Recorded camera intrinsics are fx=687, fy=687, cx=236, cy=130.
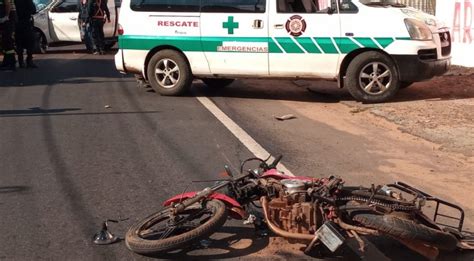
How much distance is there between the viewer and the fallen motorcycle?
4.36 meters

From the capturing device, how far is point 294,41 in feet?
35.1

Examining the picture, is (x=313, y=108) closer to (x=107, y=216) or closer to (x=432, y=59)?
(x=432, y=59)

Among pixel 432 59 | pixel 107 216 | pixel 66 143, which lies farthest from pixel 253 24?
pixel 107 216

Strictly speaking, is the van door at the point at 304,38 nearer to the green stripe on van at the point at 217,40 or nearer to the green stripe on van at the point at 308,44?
the green stripe on van at the point at 308,44

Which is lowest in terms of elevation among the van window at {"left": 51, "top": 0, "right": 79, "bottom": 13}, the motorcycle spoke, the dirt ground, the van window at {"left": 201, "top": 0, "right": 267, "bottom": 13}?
the dirt ground

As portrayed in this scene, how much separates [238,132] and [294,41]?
101 inches

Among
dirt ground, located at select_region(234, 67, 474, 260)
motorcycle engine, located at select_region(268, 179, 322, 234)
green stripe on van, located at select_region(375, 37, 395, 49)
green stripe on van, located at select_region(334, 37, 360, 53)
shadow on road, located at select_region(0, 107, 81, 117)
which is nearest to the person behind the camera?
motorcycle engine, located at select_region(268, 179, 322, 234)

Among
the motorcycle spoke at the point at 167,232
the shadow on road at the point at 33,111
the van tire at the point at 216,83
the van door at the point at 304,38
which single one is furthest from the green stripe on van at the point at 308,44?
the motorcycle spoke at the point at 167,232

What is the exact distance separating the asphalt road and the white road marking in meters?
0.11

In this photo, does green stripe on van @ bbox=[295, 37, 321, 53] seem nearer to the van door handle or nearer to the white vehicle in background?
the van door handle

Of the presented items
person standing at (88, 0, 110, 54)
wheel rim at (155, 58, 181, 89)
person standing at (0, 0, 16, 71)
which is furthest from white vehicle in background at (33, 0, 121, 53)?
wheel rim at (155, 58, 181, 89)

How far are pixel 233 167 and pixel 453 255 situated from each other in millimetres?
2796

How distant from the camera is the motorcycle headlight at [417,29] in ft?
33.9

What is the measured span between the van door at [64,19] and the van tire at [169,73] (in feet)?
30.6
